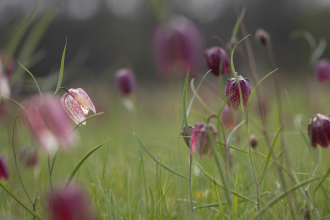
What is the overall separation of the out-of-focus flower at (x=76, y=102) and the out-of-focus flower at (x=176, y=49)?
0.79 ft

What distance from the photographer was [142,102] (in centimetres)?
593

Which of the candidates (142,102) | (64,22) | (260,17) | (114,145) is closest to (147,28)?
(64,22)

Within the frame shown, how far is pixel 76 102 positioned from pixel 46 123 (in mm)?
253

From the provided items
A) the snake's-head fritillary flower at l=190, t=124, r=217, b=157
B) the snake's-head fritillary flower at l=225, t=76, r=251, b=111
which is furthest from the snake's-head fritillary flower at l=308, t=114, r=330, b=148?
the snake's-head fritillary flower at l=190, t=124, r=217, b=157

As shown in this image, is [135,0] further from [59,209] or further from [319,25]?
[59,209]

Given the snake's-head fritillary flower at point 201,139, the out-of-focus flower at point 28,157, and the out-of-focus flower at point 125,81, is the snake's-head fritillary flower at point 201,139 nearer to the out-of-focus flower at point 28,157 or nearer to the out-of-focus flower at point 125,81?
the out-of-focus flower at point 28,157

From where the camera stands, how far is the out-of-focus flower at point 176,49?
75 cm

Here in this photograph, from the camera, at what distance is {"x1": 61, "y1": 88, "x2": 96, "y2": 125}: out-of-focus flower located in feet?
2.75

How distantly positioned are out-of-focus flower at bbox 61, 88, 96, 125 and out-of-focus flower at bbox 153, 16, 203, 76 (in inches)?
9.4

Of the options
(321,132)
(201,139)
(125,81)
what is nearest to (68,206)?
(201,139)

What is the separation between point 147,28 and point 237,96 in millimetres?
10044

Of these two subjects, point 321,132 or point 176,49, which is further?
point 321,132

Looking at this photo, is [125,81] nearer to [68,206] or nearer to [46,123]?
[46,123]

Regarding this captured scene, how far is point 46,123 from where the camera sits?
60 centimetres
